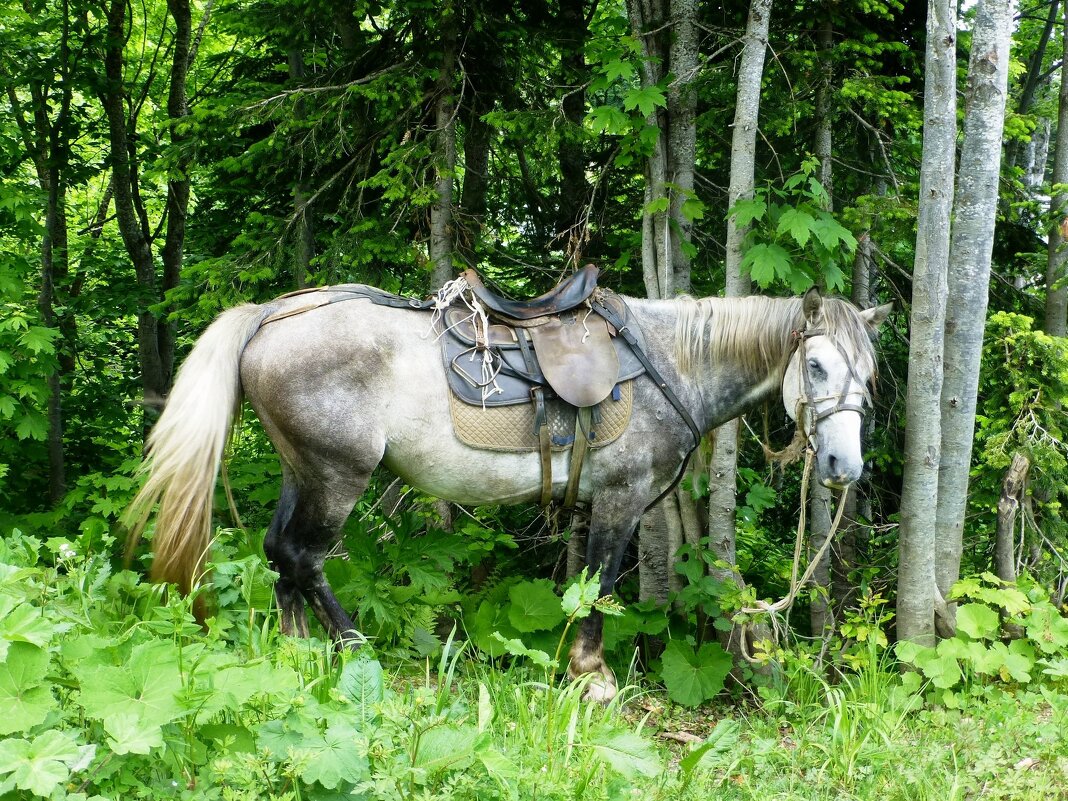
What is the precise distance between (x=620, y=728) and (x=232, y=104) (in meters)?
5.34

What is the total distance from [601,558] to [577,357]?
43.5 inches

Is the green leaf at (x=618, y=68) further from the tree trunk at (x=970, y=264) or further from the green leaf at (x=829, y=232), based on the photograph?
the tree trunk at (x=970, y=264)

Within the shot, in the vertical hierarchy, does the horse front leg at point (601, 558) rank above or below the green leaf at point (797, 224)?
below

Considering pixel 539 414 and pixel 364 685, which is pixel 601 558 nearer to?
pixel 539 414

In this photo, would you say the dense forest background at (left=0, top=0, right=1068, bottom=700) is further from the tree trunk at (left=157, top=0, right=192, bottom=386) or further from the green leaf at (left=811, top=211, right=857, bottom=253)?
the tree trunk at (left=157, top=0, right=192, bottom=386)

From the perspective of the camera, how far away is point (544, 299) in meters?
4.64

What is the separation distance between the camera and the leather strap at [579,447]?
447cm

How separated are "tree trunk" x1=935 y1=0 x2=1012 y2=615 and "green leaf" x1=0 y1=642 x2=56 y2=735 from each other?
4614mm

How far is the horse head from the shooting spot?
4.23 metres

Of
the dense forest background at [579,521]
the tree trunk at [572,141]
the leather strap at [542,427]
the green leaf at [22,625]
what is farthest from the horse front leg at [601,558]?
the green leaf at [22,625]

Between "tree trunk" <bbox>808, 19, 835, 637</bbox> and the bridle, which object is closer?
the bridle

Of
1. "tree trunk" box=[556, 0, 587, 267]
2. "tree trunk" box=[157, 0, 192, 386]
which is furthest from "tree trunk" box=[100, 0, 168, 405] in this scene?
"tree trunk" box=[556, 0, 587, 267]

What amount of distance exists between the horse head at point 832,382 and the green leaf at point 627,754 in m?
1.88

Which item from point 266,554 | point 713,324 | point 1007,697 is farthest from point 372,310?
point 1007,697
